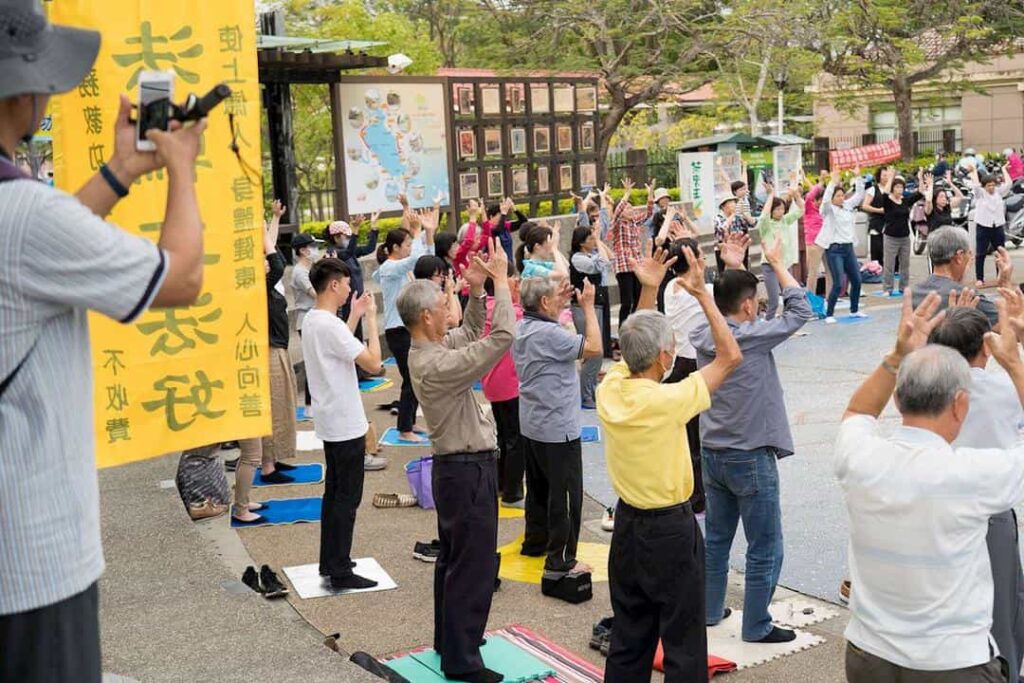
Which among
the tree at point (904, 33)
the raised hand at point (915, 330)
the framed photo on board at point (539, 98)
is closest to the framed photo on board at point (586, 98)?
the framed photo on board at point (539, 98)

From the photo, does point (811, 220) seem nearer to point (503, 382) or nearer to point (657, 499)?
point (503, 382)

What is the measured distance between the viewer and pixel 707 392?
4637 millimetres

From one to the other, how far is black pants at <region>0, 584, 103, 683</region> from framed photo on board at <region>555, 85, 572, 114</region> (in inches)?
718

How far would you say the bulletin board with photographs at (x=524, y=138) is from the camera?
18.2 meters

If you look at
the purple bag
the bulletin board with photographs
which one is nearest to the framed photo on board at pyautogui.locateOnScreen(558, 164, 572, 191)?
the bulletin board with photographs

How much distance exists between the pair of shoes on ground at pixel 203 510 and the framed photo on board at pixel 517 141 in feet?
39.5

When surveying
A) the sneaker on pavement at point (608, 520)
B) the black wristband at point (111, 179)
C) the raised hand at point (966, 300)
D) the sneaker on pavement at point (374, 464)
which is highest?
the black wristband at point (111, 179)

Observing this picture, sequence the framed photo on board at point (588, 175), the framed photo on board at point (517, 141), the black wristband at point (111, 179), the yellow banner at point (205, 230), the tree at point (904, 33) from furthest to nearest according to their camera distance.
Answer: the tree at point (904, 33) → the framed photo on board at point (588, 175) → the framed photo on board at point (517, 141) → the yellow banner at point (205, 230) → the black wristband at point (111, 179)

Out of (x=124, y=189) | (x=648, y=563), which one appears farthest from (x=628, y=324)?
(x=124, y=189)

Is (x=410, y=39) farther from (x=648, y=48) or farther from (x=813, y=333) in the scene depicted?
(x=813, y=333)

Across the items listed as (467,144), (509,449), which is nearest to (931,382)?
(509,449)

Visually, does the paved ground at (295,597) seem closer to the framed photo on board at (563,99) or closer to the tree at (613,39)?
the framed photo on board at (563,99)

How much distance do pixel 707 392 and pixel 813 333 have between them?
10737 mm

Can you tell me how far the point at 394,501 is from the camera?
8375 millimetres
